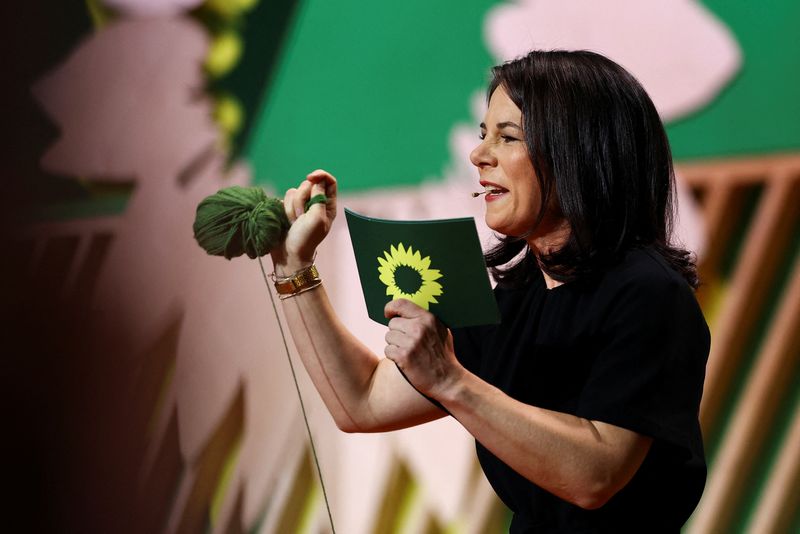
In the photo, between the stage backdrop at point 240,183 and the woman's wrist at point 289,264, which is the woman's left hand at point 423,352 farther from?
the stage backdrop at point 240,183

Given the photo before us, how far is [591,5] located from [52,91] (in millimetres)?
1111

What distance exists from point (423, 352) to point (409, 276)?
104 mm

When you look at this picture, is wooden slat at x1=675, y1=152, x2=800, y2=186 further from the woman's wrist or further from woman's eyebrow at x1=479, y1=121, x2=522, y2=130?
the woman's wrist

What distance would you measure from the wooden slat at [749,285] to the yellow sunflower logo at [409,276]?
958 mm

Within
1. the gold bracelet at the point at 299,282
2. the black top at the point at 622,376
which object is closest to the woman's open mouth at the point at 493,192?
the black top at the point at 622,376

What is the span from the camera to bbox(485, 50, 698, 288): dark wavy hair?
1131mm

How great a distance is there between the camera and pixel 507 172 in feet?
3.84

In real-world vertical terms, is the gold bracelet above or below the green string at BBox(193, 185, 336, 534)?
below

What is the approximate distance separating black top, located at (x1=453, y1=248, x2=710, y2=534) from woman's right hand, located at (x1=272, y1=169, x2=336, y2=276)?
290 millimetres

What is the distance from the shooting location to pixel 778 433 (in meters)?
1.82

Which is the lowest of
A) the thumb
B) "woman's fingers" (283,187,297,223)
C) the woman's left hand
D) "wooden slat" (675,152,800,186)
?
the woman's left hand

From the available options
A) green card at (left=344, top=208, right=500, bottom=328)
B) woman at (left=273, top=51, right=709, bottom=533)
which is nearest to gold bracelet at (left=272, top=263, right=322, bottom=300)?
woman at (left=273, top=51, right=709, bottom=533)

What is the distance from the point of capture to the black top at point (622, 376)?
3.40ft

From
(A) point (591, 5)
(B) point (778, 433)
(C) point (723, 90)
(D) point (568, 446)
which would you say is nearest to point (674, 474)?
(D) point (568, 446)
